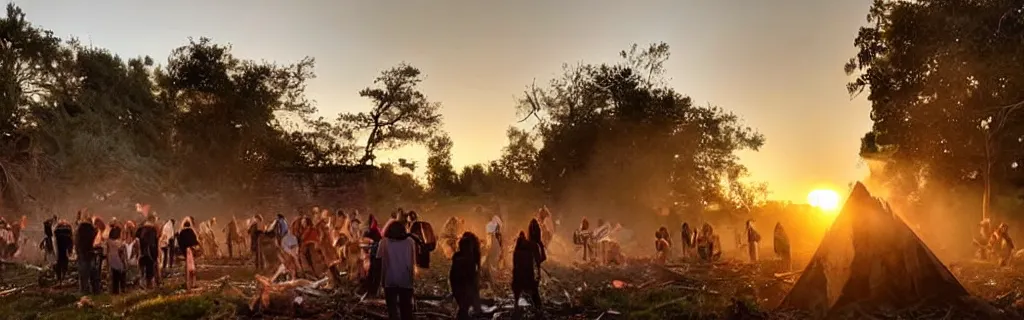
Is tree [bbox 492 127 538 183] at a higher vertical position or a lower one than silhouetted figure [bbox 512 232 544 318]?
higher

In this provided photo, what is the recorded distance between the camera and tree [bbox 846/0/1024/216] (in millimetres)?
28922

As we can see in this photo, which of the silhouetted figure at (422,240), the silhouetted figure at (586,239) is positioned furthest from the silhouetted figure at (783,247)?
the silhouetted figure at (422,240)

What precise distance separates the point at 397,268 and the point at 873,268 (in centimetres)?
903

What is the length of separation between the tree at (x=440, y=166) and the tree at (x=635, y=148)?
22.1ft

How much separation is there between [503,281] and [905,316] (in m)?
10.7

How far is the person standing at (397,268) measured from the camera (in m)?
13.5

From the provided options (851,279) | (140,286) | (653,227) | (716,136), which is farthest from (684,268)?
(716,136)

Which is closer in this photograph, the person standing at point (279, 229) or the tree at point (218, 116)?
the person standing at point (279, 229)

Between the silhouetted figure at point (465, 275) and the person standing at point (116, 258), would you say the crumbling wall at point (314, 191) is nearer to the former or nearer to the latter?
the person standing at point (116, 258)

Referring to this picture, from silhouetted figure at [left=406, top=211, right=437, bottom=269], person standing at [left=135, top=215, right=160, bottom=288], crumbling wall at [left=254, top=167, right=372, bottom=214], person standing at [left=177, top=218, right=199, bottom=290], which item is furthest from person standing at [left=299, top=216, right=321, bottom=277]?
→ crumbling wall at [left=254, top=167, right=372, bottom=214]

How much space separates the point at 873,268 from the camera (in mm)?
15242

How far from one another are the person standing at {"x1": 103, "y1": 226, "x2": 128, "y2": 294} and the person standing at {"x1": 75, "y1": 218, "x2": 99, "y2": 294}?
1.42ft

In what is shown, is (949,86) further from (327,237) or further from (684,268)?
(327,237)

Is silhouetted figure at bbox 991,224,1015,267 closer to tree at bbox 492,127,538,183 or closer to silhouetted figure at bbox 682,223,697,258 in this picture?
silhouetted figure at bbox 682,223,697,258
